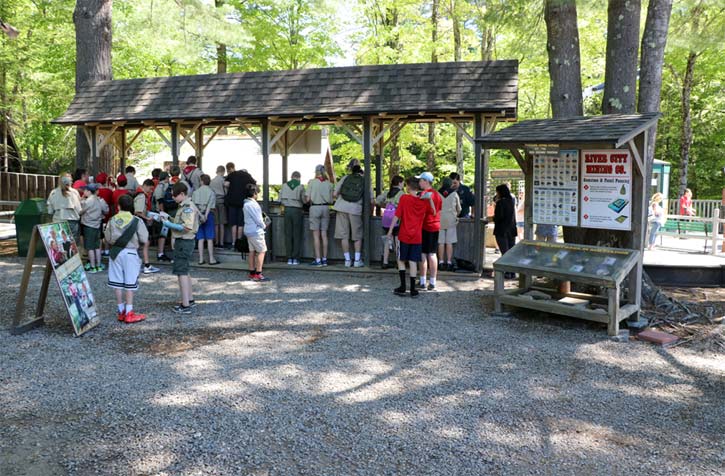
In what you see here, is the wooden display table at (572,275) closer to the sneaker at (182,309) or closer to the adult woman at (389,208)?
the adult woman at (389,208)

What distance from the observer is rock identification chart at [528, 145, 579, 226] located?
7844 millimetres

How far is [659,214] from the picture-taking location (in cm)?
1552

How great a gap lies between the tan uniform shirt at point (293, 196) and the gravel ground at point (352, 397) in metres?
3.85

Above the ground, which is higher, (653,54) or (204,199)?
(653,54)

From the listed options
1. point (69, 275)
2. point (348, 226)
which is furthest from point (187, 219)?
point (348, 226)

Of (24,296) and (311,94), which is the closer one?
(24,296)

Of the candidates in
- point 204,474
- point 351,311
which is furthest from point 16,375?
point 351,311

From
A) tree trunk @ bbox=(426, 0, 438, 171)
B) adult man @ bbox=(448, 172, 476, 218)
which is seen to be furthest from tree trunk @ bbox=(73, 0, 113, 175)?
tree trunk @ bbox=(426, 0, 438, 171)

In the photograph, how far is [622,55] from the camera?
849 centimetres

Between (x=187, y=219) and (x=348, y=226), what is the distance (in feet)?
13.4

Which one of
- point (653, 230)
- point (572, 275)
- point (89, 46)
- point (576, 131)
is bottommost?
point (572, 275)

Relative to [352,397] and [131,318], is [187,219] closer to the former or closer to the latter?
[131,318]

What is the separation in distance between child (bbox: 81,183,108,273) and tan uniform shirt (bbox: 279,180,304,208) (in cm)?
300

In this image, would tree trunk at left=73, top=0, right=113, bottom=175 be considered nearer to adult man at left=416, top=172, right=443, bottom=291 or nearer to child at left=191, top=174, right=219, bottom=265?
child at left=191, top=174, right=219, bottom=265
